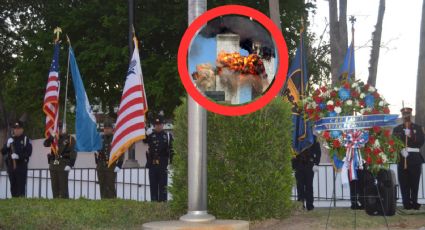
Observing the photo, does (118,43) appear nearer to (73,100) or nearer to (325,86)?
(73,100)

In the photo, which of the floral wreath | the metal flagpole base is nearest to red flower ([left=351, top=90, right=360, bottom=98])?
the floral wreath

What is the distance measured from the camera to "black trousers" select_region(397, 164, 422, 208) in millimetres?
12258

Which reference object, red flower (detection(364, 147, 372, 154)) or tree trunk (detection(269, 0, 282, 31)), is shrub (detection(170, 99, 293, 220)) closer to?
red flower (detection(364, 147, 372, 154))

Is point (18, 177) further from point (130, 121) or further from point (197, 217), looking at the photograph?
point (197, 217)

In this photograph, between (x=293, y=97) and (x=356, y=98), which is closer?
(x=356, y=98)

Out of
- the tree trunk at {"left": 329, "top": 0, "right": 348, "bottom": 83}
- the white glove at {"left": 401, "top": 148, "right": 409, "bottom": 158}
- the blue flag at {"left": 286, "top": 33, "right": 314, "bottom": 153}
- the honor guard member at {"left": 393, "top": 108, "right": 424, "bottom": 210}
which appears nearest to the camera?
the blue flag at {"left": 286, "top": 33, "right": 314, "bottom": 153}

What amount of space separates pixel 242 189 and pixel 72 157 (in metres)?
6.46

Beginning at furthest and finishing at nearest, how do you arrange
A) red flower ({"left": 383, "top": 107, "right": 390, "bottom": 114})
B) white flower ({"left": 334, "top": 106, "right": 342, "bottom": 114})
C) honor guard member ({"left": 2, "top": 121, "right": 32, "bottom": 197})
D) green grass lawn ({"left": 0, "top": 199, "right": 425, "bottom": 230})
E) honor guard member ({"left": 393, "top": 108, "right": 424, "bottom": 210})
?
honor guard member ({"left": 2, "top": 121, "right": 32, "bottom": 197}) < honor guard member ({"left": 393, "top": 108, "right": 424, "bottom": 210}) < green grass lawn ({"left": 0, "top": 199, "right": 425, "bottom": 230}) < red flower ({"left": 383, "top": 107, "right": 390, "bottom": 114}) < white flower ({"left": 334, "top": 106, "right": 342, "bottom": 114})

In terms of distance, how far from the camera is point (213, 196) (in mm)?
8766

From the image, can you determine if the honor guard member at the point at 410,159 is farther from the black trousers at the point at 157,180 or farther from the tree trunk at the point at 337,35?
the tree trunk at the point at 337,35

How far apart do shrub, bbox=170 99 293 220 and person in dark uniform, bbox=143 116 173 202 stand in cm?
407

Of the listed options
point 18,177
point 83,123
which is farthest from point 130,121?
point 18,177

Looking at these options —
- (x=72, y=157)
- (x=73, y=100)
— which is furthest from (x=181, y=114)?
(x=73, y=100)

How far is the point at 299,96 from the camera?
38.1 ft
